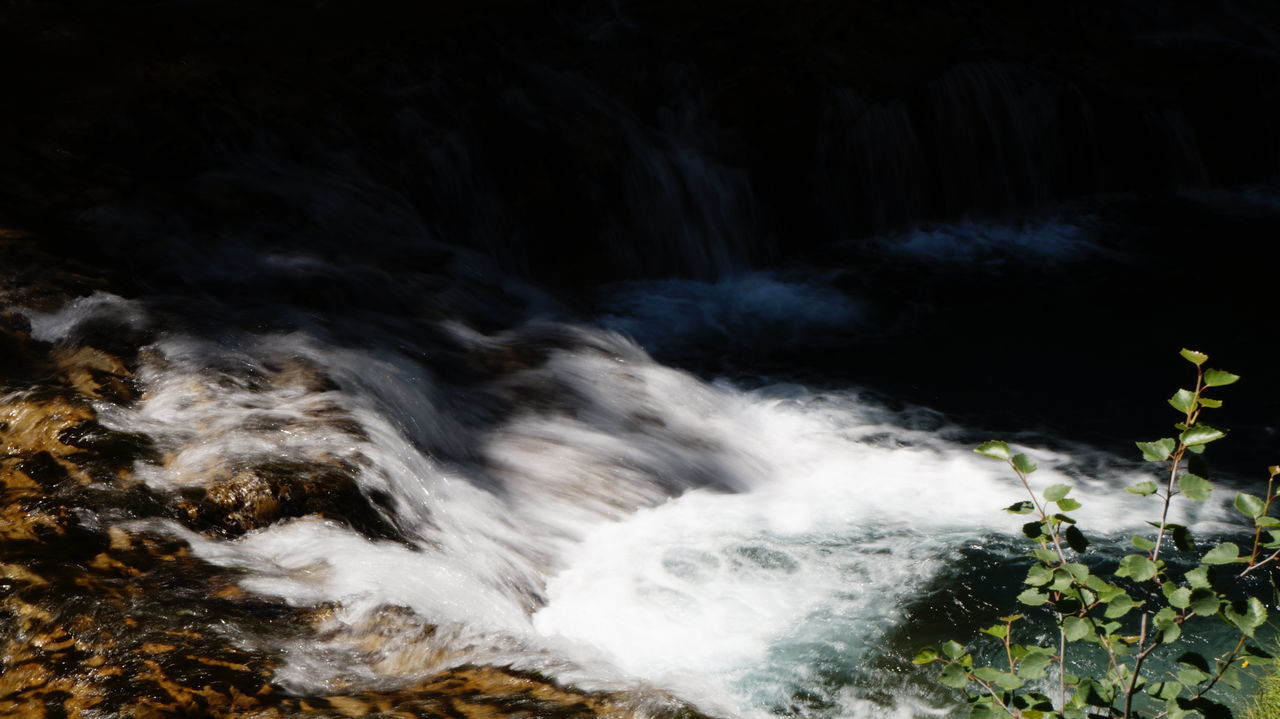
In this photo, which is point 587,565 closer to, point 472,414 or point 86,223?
point 472,414

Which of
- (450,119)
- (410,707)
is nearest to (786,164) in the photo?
(450,119)

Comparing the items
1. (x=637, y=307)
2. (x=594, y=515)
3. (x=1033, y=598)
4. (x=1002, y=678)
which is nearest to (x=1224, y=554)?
(x=1033, y=598)

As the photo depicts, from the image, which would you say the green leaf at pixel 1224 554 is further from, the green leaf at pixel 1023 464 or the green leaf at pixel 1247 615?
the green leaf at pixel 1023 464

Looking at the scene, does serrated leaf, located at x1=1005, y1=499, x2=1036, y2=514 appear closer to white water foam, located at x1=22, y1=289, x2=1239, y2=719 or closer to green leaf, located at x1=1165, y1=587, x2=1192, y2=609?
green leaf, located at x1=1165, y1=587, x2=1192, y2=609

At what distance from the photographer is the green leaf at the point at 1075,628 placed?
197 cm

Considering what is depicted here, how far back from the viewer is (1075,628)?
1.98 meters

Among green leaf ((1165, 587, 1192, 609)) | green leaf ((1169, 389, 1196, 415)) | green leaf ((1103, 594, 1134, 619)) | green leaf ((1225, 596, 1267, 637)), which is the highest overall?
green leaf ((1169, 389, 1196, 415))

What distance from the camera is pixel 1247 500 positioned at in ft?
6.50

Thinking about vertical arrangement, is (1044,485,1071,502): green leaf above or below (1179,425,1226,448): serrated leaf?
below

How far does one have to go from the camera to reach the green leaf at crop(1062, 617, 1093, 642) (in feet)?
6.45

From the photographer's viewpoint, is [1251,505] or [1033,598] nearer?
[1251,505]

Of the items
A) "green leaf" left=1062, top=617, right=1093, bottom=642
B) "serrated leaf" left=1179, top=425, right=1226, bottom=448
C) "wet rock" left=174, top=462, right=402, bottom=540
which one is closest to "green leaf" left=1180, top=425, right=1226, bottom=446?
"serrated leaf" left=1179, top=425, right=1226, bottom=448

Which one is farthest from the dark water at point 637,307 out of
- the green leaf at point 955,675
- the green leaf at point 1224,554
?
the green leaf at point 1224,554

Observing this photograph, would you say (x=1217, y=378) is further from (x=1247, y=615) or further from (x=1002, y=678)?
(x=1002, y=678)
